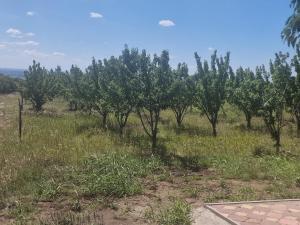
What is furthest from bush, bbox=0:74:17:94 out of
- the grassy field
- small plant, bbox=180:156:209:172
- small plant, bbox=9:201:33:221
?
small plant, bbox=9:201:33:221

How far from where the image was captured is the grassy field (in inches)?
320

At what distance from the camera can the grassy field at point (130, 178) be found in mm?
8133

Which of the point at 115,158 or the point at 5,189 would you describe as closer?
the point at 5,189

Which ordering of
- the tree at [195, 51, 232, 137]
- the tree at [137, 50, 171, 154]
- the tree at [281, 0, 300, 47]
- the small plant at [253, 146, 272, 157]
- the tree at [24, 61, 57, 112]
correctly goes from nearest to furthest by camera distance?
the tree at [281, 0, 300, 47]
the small plant at [253, 146, 272, 157]
the tree at [137, 50, 171, 154]
the tree at [195, 51, 232, 137]
the tree at [24, 61, 57, 112]

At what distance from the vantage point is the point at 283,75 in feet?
51.7

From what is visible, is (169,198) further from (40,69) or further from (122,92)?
(40,69)

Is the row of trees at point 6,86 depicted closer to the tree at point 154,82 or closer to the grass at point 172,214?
the tree at point 154,82

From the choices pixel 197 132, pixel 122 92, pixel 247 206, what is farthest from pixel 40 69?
pixel 247 206

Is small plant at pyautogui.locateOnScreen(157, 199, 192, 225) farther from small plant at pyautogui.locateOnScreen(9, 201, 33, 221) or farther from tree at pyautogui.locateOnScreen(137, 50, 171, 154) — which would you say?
tree at pyautogui.locateOnScreen(137, 50, 171, 154)

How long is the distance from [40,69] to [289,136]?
2109 centimetres

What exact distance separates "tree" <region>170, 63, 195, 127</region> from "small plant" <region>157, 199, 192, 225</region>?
719 cm

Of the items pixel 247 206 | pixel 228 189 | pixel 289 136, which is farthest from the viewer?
pixel 289 136

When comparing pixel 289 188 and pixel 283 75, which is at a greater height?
pixel 283 75

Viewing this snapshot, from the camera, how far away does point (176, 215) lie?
7.59 meters
